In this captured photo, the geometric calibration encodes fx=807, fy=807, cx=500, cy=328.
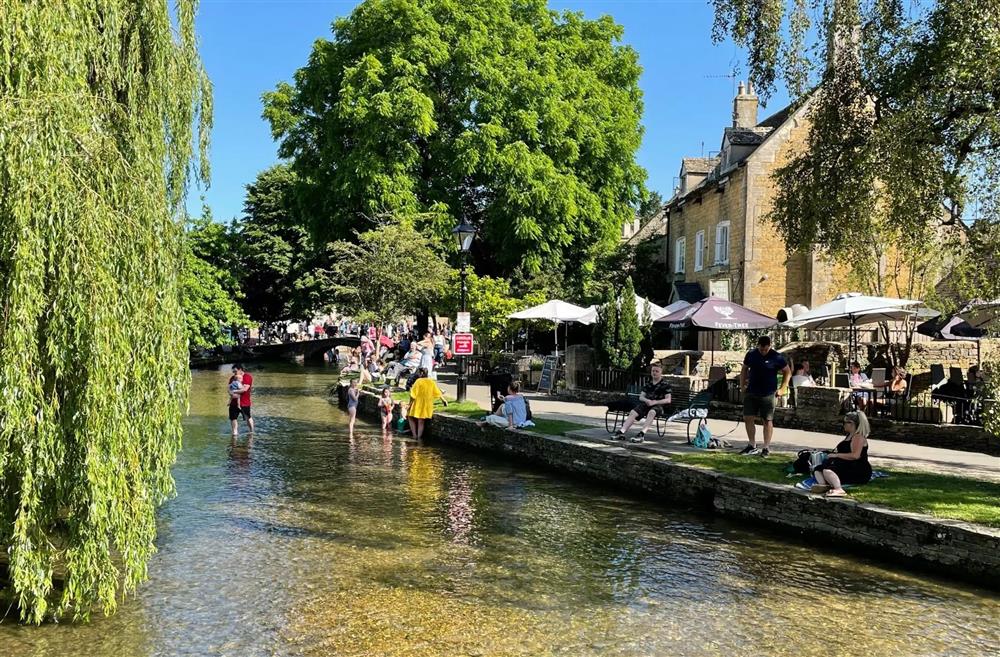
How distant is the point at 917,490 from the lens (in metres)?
10.2

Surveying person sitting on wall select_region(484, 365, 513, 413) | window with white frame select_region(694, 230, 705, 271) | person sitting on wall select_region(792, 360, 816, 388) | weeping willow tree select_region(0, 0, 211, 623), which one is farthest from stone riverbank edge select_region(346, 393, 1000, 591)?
window with white frame select_region(694, 230, 705, 271)

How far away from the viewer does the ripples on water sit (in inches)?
271

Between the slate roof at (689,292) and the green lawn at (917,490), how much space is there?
20504 mm

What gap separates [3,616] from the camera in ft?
23.6

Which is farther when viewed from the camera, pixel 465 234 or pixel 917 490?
pixel 465 234

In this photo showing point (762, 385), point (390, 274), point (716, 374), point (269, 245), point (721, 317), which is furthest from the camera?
point (269, 245)

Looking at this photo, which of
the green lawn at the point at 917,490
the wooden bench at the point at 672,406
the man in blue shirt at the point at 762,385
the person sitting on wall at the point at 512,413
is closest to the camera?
the green lawn at the point at 917,490

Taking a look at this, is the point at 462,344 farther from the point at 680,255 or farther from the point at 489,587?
the point at 680,255

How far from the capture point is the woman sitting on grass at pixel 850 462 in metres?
10.3

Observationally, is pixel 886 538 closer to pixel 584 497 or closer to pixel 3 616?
pixel 584 497

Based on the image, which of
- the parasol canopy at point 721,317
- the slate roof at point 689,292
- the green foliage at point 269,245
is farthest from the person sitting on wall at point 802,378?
the green foliage at point 269,245

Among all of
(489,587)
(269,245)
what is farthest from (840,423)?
(269,245)

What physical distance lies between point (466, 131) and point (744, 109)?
14117mm

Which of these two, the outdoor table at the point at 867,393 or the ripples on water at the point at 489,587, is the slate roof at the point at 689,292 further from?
the ripples on water at the point at 489,587
